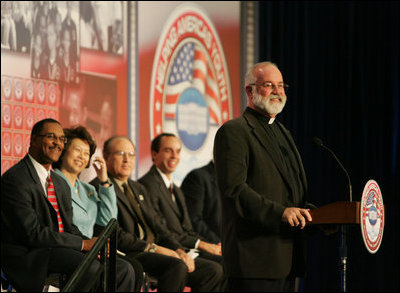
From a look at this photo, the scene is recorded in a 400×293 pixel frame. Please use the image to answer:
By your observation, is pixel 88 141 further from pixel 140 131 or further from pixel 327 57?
pixel 327 57

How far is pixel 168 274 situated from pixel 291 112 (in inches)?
131

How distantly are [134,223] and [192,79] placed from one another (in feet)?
7.74

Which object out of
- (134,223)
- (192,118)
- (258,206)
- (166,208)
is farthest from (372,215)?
(192,118)

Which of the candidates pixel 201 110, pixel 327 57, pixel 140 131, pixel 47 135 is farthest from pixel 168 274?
pixel 327 57

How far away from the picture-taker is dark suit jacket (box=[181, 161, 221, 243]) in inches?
247

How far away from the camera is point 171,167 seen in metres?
5.83

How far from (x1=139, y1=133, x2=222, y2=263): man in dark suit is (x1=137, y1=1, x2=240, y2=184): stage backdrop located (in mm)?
738

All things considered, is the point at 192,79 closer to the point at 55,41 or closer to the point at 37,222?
the point at 55,41

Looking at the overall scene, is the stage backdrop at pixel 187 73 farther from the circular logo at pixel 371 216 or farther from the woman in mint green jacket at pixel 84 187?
the circular logo at pixel 371 216

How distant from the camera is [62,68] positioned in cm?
585

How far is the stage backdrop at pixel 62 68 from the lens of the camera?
542 centimetres

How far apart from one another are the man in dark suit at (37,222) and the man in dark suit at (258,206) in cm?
117

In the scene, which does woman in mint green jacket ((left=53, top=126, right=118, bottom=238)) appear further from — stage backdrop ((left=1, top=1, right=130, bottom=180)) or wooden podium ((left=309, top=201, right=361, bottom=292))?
wooden podium ((left=309, top=201, right=361, bottom=292))

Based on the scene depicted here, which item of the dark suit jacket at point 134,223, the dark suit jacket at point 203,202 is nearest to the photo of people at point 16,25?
the dark suit jacket at point 134,223
